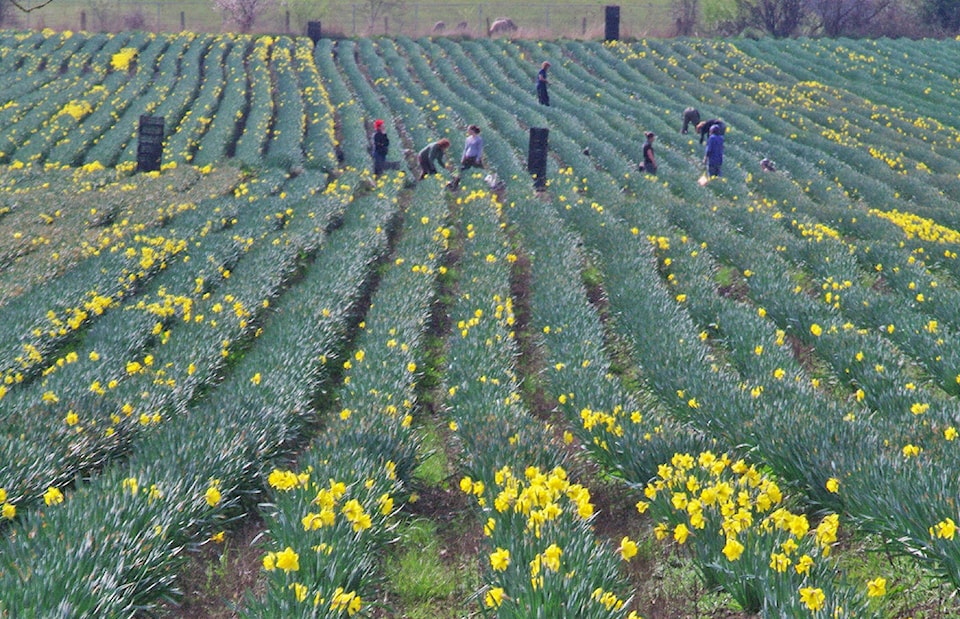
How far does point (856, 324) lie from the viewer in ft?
28.9

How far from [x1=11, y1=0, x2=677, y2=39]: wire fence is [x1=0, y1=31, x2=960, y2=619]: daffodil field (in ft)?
98.2

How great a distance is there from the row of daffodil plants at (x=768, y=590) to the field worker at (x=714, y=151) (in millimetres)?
15354

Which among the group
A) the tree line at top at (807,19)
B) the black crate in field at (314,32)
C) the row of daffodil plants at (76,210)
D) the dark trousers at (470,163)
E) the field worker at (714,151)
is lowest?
the row of daffodil plants at (76,210)

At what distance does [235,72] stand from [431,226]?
24.7 meters

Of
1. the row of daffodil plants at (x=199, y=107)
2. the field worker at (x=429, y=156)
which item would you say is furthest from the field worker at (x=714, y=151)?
the row of daffodil plants at (x=199, y=107)

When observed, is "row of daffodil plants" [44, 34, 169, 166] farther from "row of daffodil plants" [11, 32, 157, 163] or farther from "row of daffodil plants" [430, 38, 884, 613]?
"row of daffodil plants" [430, 38, 884, 613]

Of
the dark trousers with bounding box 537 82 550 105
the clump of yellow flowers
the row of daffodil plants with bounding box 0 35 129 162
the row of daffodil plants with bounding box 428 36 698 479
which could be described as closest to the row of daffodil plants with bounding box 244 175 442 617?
the row of daffodil plants with bounding box 428 36 698 479

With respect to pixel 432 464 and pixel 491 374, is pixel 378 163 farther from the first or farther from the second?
pixel 432 464

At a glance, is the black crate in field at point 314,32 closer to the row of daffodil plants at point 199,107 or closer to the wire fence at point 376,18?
the wire fence at point 376,18

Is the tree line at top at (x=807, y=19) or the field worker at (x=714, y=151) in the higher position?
the tree line at top at (x=807, y=19)

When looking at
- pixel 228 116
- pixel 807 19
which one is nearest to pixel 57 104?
pixel 228 116

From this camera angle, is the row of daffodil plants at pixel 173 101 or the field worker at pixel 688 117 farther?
the field worker at pixel 688 117

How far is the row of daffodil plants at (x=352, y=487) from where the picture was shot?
376 cm

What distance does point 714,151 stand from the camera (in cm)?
1848
